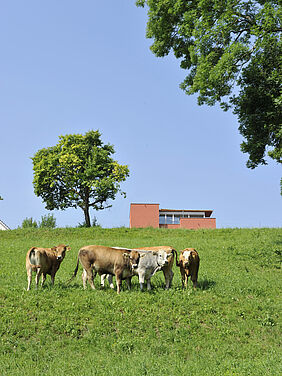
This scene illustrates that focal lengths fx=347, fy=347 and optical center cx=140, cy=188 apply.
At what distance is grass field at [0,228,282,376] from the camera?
917 centimetres

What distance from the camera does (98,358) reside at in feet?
31.2

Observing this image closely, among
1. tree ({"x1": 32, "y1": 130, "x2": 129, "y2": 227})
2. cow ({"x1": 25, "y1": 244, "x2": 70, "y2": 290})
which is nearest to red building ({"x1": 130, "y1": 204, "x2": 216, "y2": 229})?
tree ({"x1": 32, "y1": 130, "x2": 129, "y2": 227})

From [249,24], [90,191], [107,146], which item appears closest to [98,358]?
[249,24]

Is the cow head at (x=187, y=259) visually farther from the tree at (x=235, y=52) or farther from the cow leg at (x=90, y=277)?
the tree at (x=235, y=52)

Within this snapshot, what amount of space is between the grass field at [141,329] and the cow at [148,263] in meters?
0.71

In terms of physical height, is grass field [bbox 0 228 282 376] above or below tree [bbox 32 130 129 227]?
below

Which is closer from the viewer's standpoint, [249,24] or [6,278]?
[6,278]

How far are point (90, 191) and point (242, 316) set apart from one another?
42.6 metres

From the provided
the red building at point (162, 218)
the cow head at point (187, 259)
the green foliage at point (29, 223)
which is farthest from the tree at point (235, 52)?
the green foliage at point (29, 223)

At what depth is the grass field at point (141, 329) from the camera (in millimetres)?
9172

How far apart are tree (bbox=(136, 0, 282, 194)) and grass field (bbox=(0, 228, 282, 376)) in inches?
444

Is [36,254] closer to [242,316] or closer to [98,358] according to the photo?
[98,358]

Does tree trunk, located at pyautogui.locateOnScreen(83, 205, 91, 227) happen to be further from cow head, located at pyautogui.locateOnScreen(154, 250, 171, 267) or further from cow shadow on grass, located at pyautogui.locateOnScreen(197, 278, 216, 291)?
cow head, located at pyautogui.locateOnScreen(154, 250, 171, 267)

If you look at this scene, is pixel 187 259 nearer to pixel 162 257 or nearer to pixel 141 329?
pixel 162 257
